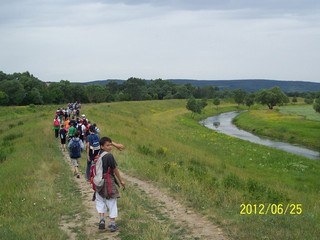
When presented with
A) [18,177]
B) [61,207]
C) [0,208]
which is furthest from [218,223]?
[18,177]

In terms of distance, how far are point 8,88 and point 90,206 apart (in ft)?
264

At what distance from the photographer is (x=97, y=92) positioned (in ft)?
359

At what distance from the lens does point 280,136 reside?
5231 cm

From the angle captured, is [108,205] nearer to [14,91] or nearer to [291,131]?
[291,131]

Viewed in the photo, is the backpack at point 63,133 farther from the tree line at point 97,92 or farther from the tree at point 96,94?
the tree at point 96,94

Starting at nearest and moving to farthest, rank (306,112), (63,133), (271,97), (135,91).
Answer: (63,133) → (306,112) → (271,97) → (135,91)

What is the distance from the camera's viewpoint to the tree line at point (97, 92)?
282 feet

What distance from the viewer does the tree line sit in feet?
282

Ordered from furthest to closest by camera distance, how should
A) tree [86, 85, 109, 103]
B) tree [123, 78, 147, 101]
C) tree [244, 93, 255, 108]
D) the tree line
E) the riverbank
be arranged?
tree [123, 78, 147, 101] → tree [244, 93, 255, 108] → tree [86, 85, 109, 103] → the tree line → the riverbank

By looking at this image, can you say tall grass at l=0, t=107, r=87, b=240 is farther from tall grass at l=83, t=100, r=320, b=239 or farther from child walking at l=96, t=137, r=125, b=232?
tall grass at l=83, t=100, r=320, b=239

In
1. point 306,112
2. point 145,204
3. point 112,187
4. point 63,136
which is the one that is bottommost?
point 306,112

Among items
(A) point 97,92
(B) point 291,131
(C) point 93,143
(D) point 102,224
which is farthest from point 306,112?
(D) point 102,224

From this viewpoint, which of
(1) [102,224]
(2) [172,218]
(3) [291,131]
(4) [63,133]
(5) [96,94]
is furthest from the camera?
(5) [96,94]

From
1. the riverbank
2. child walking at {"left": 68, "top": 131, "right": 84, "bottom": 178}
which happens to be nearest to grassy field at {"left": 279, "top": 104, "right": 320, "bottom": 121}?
the riverbank
